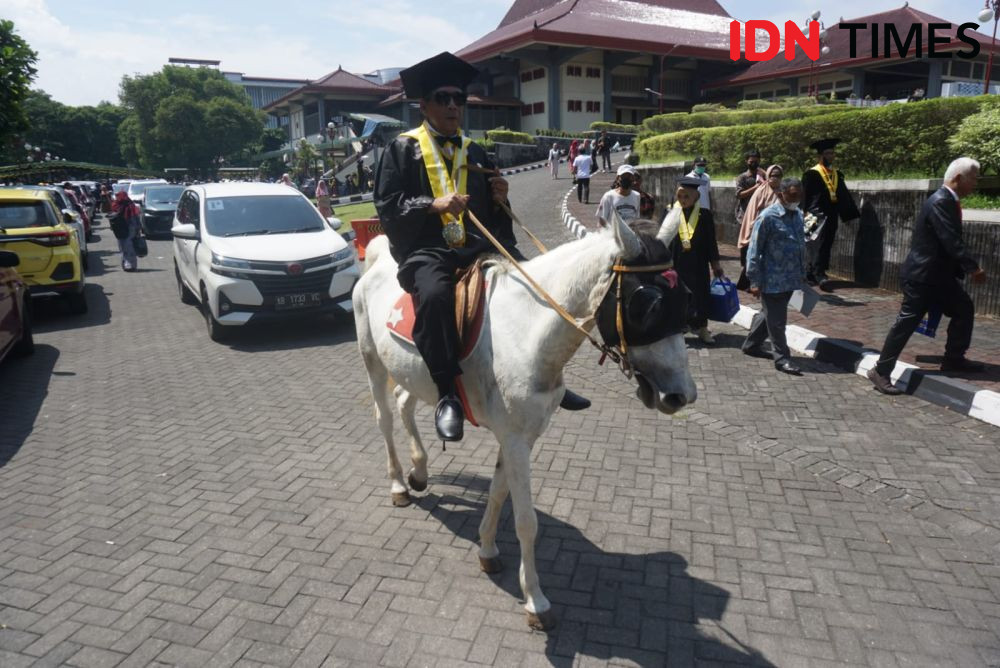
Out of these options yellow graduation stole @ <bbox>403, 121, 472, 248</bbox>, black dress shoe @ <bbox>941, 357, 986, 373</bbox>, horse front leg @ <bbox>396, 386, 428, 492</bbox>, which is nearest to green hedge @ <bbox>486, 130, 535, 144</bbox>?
black dress shoe @ <bbox>941, 357, 986, 373</bbox>

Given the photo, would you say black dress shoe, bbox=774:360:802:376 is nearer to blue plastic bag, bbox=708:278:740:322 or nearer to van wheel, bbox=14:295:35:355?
blue plastic bag, bbox=708:278:740:322

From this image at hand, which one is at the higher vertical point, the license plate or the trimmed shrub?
the trimmed shrub

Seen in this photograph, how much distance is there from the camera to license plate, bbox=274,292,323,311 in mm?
9078

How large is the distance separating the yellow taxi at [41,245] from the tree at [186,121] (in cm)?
6274

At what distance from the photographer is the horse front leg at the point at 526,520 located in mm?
3289

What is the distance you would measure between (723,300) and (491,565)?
5.29m

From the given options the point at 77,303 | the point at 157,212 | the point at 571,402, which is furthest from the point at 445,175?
the point at 157,212

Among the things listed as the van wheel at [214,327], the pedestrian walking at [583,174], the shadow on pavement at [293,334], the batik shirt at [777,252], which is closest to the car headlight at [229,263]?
the van wheel at [214,327]

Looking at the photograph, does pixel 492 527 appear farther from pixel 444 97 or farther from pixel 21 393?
pixel 21 393

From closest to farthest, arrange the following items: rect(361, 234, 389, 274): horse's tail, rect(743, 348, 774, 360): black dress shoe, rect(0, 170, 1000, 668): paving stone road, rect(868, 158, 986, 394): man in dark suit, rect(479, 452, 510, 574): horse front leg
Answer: rect(0, 170, 1000, 668): paving stone road
rect(479, 452, 510, 574): horse front leg
rect(361, 234, 389, 274): horse's tail
rect(868, 158, 986, 394): man in dark suit
rect(743, 348, 774, 360): black dress shoe

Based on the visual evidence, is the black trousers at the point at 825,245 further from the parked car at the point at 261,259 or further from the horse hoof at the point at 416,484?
the horse hoof at the point at 416,484

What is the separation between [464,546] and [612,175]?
26431 mm

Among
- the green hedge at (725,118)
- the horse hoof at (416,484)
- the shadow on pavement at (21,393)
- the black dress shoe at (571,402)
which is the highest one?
the green hedge at (725,118)

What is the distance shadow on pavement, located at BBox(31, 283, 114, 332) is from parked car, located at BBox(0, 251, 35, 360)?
180 centimetres
